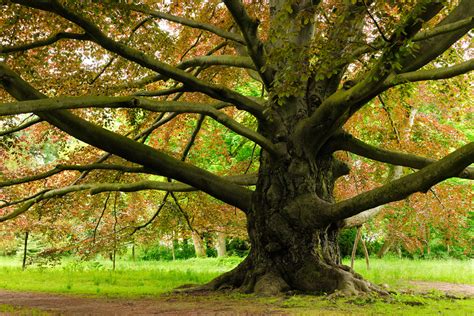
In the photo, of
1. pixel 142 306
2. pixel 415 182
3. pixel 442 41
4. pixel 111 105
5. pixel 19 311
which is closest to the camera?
pixel 111 105

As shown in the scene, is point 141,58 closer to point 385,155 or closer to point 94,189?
point 94,189

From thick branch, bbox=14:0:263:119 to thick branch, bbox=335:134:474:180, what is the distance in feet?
4.56

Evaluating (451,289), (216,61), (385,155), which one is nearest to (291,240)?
(385,155)

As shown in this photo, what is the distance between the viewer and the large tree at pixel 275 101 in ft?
19.3

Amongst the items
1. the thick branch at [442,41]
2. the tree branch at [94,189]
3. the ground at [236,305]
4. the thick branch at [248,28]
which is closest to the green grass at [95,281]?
the ground at [236,305]

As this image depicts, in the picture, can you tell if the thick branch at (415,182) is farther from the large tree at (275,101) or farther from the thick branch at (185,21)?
the thick branch at (185,21)

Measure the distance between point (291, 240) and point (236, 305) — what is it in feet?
5.24

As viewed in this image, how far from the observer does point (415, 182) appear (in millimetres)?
5898

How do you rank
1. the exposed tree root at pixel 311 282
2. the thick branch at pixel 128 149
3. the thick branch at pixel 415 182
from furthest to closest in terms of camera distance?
the exposed tree root at pixel 311 282
the thick branch at pixel 128 149
the thick branch at pixel 415 182

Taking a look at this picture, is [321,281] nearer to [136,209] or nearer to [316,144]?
[316,144]

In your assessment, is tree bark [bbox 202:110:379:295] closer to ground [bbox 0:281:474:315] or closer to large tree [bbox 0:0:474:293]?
large tree [bbox 0:0:474:293]

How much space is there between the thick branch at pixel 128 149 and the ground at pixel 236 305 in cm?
156

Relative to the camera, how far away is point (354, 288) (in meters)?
7.11

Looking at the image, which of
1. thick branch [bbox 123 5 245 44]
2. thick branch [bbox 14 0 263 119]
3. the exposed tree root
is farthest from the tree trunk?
thick branch [bbox 123 5 245 44]
